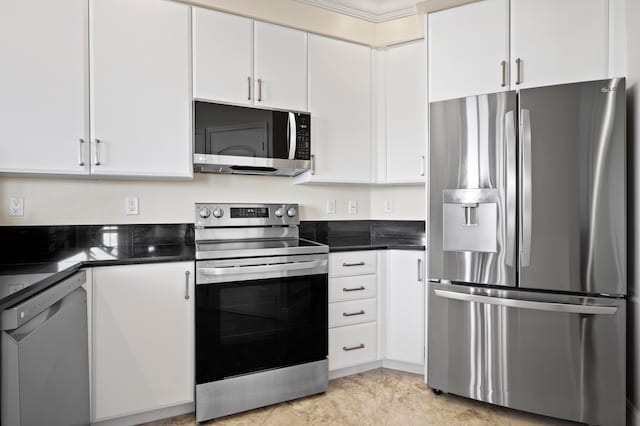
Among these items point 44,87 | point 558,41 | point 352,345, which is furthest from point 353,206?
point 44,87

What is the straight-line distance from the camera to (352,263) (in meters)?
2.61

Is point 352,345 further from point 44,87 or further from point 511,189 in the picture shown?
point 44,87

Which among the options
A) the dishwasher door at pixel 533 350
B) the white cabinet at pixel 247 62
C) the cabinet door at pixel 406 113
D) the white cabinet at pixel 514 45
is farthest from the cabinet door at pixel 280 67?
the dishwasher door at pixel 533 350

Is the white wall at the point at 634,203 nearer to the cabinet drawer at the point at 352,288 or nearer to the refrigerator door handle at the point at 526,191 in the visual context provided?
the refrigerator door handle at the point at 526,191

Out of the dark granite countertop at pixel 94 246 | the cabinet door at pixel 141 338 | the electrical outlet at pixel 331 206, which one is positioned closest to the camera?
the dark granite countertop at pixel 94 246

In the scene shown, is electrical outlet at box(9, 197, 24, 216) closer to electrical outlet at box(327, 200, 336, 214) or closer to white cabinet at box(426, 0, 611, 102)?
electrical outlet at box(327, 200, 336, 214)

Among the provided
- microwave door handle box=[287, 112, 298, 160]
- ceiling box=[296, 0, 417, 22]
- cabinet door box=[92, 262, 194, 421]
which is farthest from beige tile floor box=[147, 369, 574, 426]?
ceiling box=[296, 0, 417, 22]

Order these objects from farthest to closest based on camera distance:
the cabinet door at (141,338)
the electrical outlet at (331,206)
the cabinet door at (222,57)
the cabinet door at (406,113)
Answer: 1. the electrical outlet at (331,206)
2. the cabinet door at (406,113)
3. the cabinet door at (222,57)
4. the cabinet door at (141,338)

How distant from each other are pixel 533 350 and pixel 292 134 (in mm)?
1918

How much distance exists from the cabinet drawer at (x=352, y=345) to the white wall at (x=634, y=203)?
1.44m

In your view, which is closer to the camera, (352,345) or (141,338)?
(141,338)

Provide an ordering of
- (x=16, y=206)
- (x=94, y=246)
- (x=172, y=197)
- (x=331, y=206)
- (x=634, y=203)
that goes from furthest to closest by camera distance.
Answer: (x=331, y=206), (x=172, y=197), (x=94, y=246), (x=16, y=206), (x=634, y=203)

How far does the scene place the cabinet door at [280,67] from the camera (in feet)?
8.20

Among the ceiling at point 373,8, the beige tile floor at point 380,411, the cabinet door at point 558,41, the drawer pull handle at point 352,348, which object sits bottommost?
the beige tile floor at point 380,411
